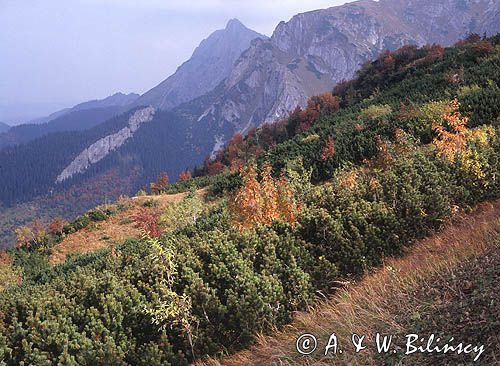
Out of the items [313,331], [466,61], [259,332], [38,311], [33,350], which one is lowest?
[259,332]

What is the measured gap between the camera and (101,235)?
25484mm

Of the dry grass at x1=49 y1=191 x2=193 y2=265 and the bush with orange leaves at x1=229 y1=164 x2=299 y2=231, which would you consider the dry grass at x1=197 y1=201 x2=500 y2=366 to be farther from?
the dry grass at x1=49 y1=191 x2=193 y2=265

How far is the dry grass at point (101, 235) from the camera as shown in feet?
78.5

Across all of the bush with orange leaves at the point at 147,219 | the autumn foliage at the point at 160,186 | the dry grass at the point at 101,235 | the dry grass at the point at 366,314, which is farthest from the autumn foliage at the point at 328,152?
the autumn foliage at the point at 160,186

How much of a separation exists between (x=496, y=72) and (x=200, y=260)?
27.5 m

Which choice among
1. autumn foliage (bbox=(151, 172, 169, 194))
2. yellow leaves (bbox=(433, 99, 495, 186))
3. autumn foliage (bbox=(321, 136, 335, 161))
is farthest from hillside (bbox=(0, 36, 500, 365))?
autumn foliage (bbox=(151, 172, 169, 194))

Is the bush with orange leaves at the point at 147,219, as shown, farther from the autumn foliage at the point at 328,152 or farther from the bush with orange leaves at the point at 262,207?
the bush with orange leaves at the point at 262,207

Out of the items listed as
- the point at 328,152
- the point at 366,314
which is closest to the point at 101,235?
the point at 328,152

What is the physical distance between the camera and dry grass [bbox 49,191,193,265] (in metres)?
23.9

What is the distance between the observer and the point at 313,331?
173 inches

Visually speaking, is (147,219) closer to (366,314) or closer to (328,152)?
(328,152)

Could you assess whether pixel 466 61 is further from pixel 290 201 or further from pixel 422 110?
pixel 290 201

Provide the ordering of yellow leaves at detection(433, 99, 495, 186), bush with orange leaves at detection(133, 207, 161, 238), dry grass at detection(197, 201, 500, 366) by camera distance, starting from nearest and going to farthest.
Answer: dry grass at detection(197, 201, 500, 366) → yellow leaves at detection(433, 99, 495, 186) → bush with orange leaves at detection(133, 207, 161, 238)

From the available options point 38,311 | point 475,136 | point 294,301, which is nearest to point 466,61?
point 475,136
